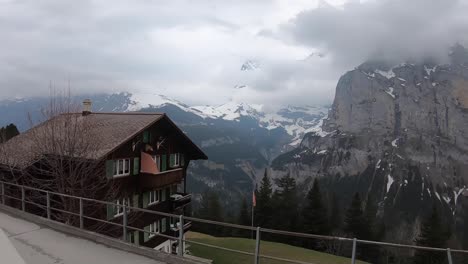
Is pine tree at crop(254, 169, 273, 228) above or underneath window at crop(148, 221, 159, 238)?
underneath

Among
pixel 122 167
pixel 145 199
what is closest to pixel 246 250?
pixel 145 199

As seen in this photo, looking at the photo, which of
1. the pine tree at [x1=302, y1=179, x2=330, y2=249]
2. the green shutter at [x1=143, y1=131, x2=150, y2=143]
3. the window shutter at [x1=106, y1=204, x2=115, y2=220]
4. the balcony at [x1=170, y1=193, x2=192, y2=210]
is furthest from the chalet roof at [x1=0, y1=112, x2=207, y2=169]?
the pine tree at [x1=302, y1=179, x2=330, y2=249]

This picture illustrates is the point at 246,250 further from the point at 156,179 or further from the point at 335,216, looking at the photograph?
the point at 335,216

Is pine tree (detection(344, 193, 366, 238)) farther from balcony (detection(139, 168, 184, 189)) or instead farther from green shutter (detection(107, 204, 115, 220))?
green shutter (detection(107, 204, 115, 220))

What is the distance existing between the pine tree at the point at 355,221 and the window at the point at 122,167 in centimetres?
4926

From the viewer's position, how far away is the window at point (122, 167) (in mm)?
26894

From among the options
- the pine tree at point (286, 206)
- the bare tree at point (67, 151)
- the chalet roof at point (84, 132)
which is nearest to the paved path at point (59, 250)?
the bare tree at point (67, 151)

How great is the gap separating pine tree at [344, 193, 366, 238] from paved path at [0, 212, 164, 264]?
6142 cm

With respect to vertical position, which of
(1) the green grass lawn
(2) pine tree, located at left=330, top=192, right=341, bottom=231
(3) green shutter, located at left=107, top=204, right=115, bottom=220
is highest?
(3) green shutter, located at left=107, top=204, right=115, bottom=220

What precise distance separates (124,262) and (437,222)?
2468 inches

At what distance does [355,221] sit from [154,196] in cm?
4472

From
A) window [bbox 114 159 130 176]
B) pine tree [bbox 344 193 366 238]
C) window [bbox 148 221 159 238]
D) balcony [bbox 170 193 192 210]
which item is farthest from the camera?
pine tree [bbox 344 193 366 238]

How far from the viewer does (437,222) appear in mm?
63000

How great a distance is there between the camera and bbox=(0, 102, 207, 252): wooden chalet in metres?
24.4
